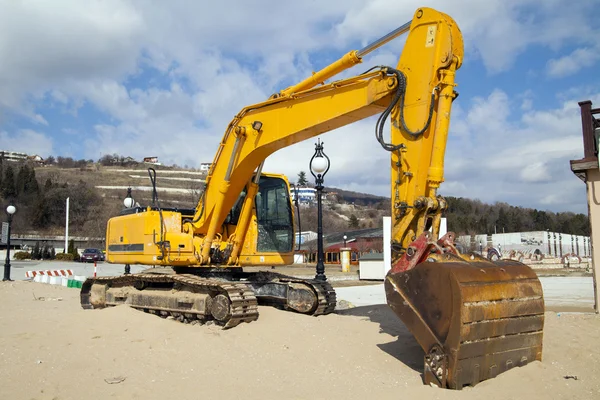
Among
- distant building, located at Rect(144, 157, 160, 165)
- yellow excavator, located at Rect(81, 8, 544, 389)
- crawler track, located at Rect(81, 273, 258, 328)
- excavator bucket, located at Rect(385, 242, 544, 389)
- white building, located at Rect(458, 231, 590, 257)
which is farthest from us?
distant building, located at Rect(144, 157, 160, 165)

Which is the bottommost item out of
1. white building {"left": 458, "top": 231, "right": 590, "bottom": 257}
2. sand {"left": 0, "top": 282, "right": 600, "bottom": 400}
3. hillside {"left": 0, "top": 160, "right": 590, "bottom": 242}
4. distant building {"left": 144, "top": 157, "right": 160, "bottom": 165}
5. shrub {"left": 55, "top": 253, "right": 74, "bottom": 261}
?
sand {"left": 0, "top": 282, "right": 600, "bottom": 400}

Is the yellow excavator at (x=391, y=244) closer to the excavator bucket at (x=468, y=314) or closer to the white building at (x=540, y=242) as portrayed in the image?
the excavator bucket at (x=468, y=314)

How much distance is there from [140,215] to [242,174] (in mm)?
2413

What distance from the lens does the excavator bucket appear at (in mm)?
5746

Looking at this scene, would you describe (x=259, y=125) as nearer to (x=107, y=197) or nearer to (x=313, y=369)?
(x=313, y=369)

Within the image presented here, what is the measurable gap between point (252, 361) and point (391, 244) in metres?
2.44

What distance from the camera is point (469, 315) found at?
5.76 meters

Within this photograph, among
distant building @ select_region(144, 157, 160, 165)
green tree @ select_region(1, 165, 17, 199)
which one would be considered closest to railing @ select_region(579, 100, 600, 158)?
green tree @ select_region(1, 165, 17, 199)

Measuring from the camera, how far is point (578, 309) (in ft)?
45.4

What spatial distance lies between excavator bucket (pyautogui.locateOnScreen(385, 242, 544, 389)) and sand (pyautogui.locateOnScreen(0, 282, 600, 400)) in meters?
0.19

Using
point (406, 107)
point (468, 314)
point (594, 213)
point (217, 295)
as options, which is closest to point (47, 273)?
point (217, 295)

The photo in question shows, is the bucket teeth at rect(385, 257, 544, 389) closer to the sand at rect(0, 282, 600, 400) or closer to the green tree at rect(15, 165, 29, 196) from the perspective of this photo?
the sand at rect(0, 282, 600, 400)

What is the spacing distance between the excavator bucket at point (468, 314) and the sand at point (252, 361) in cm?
19

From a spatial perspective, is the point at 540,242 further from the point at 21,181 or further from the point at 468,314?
the point at 21,181
